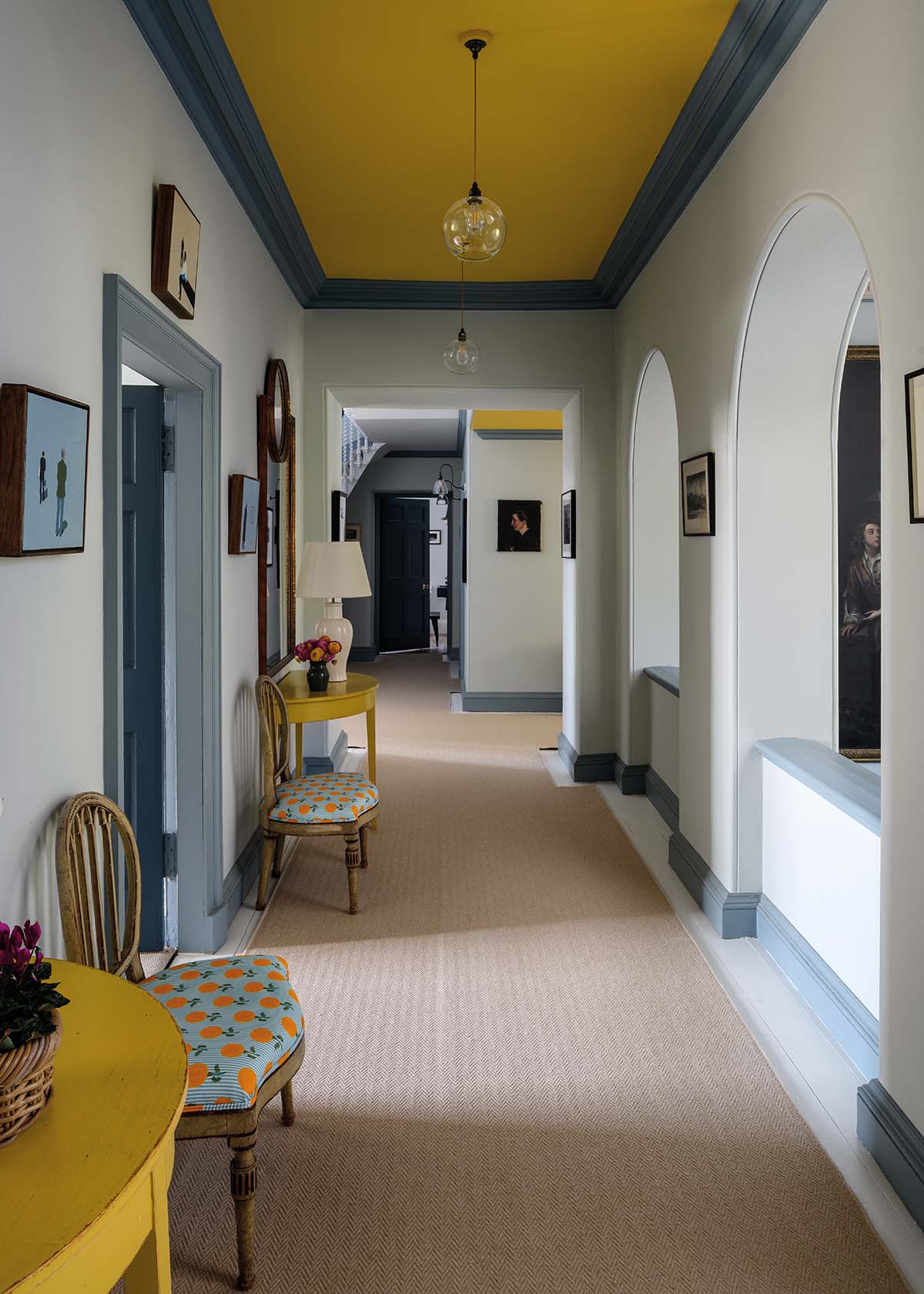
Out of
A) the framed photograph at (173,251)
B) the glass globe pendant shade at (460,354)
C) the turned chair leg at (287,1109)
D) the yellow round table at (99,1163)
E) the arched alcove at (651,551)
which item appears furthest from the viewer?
the arched alcove at (651,551)

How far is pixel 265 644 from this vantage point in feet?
14.9

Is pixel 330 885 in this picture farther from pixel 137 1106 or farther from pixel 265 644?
pixel 137 1106

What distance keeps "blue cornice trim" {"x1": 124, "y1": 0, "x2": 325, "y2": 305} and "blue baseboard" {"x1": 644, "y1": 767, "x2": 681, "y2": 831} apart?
331 cm

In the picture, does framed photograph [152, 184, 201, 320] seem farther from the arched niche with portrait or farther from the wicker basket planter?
the wicker basket planter

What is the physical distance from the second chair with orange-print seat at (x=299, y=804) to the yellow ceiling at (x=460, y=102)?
2166mm

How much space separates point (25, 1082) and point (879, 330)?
87.1 inches

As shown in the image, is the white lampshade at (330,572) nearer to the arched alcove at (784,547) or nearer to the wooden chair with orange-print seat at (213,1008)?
the arched alcove at (784,547)

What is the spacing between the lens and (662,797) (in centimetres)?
541

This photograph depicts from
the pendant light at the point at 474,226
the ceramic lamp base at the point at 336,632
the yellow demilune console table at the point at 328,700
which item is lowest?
the yellow demilune console table at the point at 328,700

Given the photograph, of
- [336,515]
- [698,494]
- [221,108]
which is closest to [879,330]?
[698,494]

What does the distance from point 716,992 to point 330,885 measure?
178cm

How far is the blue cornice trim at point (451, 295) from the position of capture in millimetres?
5863

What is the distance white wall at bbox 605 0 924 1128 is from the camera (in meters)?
2.18

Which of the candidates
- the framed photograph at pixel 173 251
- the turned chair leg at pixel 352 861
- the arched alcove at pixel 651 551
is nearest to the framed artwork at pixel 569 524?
the arched alcove at pixel 651 551
